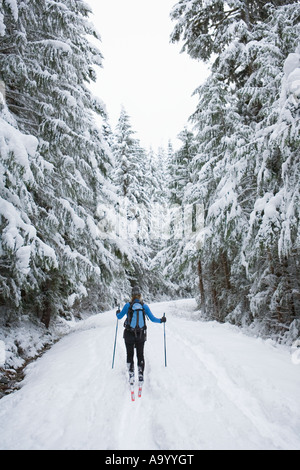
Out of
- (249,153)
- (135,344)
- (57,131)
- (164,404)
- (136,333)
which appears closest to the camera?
(164,404)

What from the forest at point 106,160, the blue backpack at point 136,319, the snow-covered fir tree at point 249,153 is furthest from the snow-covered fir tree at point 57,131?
the snow-covered fir tree at point 249,153

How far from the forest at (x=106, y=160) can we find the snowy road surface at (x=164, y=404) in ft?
7.97

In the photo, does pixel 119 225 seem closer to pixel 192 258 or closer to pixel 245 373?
pixel 192 258

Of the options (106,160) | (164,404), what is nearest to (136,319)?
(164,404)

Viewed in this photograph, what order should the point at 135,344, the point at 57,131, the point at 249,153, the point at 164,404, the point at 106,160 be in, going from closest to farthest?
the point at 164,404
the point at 135,344
the point at 249,153
the point at 57,131
the point at 106,160

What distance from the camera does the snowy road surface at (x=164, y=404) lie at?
143 inches

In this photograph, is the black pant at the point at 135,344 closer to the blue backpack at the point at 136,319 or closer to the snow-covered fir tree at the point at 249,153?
the blue backpack at the point at 136,319

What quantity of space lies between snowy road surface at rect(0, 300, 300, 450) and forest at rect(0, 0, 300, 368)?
7.97 ft

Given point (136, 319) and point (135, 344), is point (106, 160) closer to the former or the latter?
point (136, 319)

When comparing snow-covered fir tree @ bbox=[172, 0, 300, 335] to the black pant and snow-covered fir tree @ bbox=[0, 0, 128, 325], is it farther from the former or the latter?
snow-covered fir tree @ bbox=[0, 0, 128, 325]

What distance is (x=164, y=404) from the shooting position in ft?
15.3

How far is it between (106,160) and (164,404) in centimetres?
938

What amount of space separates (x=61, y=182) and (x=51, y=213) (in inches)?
47.4

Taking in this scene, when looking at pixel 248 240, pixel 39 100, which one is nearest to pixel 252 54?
pixel 248 240
